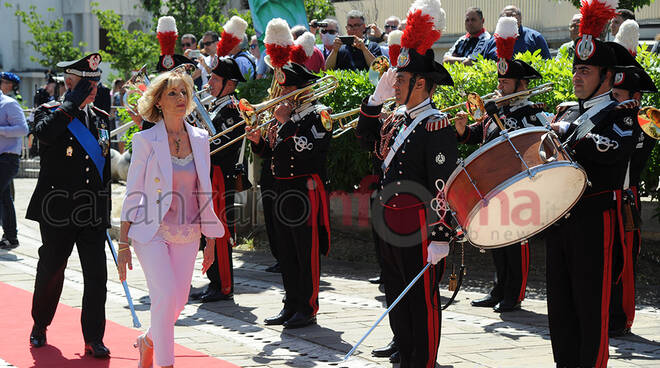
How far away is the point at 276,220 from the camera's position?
7418 mm

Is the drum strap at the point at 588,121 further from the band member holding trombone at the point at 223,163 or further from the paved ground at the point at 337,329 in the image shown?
the band member holding trombone at the point at 223,163

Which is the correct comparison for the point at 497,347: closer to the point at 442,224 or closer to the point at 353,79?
the point at 442,224

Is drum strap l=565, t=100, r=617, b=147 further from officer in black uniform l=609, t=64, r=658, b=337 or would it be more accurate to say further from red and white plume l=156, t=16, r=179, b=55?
red and white plume l=156, t=16, r=179, b=55

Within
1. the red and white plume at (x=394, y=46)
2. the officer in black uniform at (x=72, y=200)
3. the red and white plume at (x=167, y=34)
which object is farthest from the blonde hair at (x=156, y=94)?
the red and white plume at (x=167, y=34)

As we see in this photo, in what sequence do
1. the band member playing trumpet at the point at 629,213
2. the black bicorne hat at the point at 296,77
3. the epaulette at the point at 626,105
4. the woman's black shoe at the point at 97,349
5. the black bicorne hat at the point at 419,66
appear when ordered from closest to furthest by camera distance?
the epaulette at the point at 626,105 → the black bicorne hat at the point at 419,66 → the band member playing trumpet at the point at 629,213 → the woman's black shoe at the point at 97,349 → the black bicorne hat at the point at 296,77

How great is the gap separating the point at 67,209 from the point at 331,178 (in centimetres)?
436

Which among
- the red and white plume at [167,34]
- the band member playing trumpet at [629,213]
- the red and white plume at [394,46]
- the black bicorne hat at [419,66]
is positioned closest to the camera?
the black bicorne hat at [419,66]

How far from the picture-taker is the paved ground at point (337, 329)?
6.20m

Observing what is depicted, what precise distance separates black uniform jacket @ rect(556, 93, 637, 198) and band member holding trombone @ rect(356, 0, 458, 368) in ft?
2.38

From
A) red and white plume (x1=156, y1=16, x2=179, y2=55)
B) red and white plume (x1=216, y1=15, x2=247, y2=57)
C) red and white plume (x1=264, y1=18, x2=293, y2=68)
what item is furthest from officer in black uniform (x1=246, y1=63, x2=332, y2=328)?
red and white plume (x1=156, y1=16, x2=179, y2=55)

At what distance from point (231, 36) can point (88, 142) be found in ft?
9.91

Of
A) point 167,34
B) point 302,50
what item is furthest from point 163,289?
point 167,34

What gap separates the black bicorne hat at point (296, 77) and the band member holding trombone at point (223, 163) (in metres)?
1.08

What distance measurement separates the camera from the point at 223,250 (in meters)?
8.48
